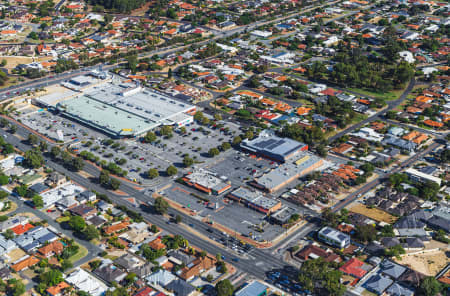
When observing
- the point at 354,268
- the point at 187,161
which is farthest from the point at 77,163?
the point at 354,268

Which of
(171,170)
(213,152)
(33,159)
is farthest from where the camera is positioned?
(213,152)

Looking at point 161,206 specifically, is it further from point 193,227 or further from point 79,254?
point 79,254

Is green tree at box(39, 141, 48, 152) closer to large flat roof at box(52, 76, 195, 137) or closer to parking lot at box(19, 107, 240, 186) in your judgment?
parking lot at box(19, 107, 240, 186)

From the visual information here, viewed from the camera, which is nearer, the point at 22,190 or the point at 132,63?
the point at 22,190

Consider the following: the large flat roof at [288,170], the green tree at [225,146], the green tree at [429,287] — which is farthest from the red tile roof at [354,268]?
the green tree at [225,146]

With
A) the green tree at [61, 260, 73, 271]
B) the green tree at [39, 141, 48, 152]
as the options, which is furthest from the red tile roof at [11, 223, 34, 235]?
the green tree at [39, 141, 48, 152]

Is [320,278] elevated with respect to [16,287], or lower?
lower

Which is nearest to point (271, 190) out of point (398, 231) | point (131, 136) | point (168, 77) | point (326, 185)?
point (326, 185)
